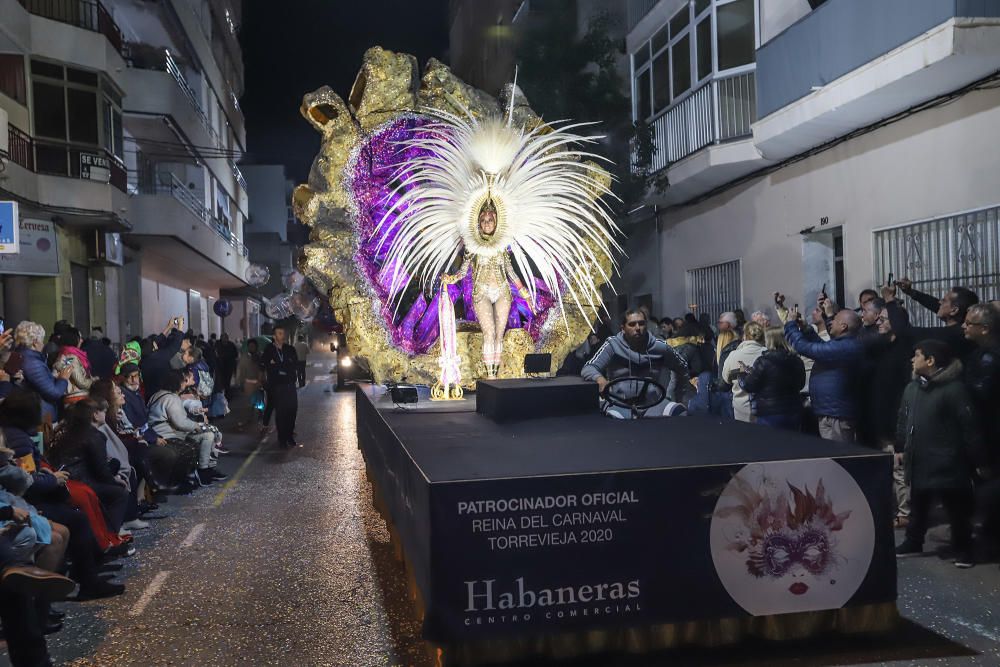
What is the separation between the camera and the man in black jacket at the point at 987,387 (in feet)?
19.8

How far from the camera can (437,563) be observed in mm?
3938

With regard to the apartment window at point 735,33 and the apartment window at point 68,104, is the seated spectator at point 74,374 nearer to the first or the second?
the apartment window at point 68,104

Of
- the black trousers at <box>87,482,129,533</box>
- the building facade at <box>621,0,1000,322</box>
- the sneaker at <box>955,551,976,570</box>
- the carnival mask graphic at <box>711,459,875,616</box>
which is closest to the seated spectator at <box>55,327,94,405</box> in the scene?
the black trousers at <box>87,482,129,533</box>

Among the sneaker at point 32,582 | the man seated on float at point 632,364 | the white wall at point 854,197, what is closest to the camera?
the sneaker at point 32,582

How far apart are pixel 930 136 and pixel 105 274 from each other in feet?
61.0

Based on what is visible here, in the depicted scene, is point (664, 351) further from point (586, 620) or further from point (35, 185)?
point (35, 185)

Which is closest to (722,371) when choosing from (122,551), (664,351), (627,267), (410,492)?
(664,351)

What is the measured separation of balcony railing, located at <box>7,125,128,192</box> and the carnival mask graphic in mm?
16713

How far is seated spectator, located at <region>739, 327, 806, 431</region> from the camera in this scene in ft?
24.2

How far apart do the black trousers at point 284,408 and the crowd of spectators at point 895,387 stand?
19.4 ft

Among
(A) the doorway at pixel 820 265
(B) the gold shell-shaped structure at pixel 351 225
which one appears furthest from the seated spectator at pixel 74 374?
(A) the doorway at pixel 820 265

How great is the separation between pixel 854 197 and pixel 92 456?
1048 centimetres

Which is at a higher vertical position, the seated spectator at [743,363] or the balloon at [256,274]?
the balloon at [256,274]

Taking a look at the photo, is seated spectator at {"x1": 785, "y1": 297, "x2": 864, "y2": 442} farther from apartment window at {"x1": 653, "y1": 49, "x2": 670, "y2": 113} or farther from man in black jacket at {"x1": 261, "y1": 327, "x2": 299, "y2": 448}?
apartment window at {"x1": 653, "y1": 49, "x2": 670, "y2": 113}
